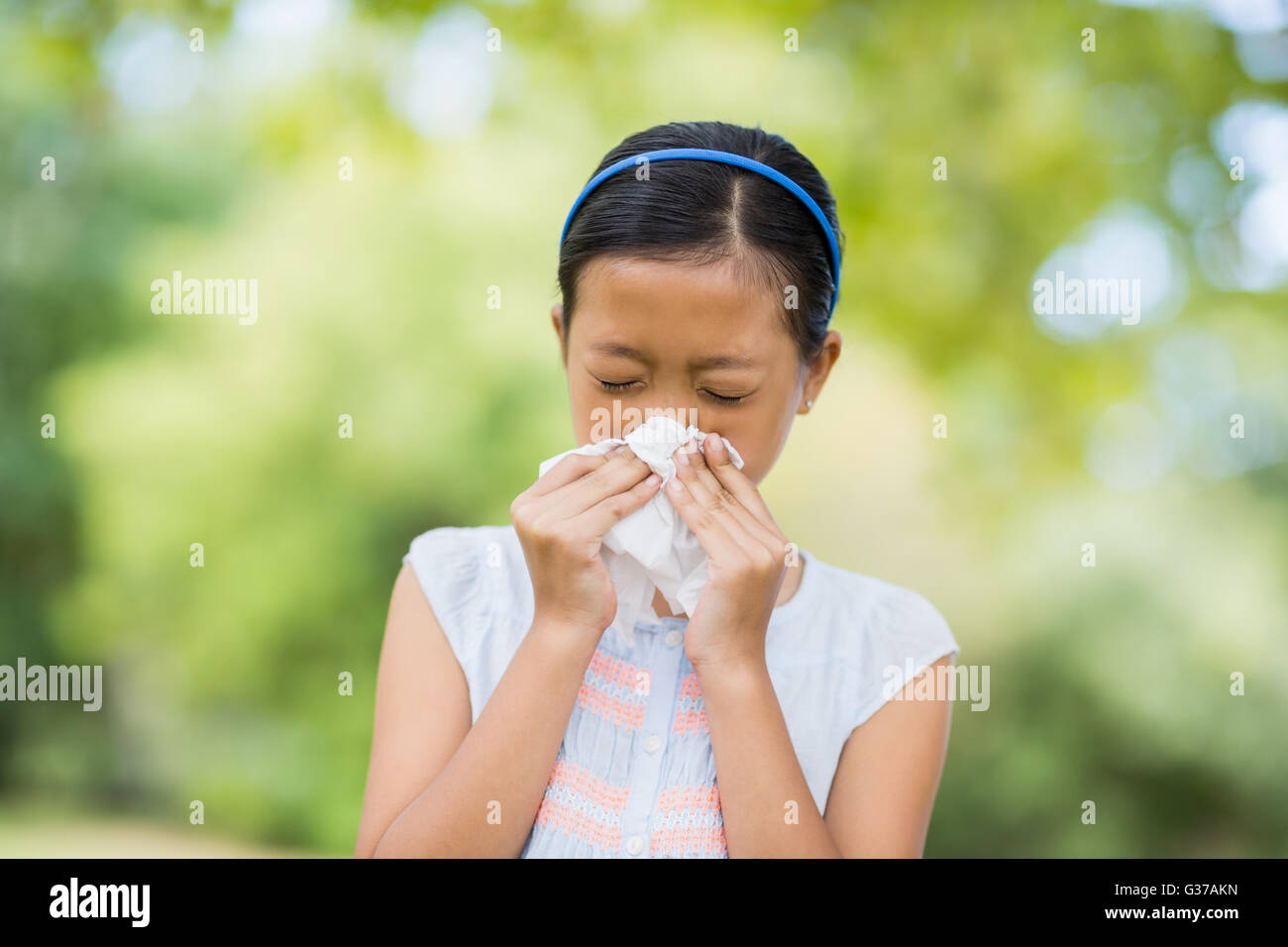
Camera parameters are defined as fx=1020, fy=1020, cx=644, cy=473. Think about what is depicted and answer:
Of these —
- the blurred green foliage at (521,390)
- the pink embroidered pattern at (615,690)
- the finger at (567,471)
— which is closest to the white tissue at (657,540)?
the finger at (567,471)

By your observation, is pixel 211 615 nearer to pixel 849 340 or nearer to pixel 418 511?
pixel 418 511

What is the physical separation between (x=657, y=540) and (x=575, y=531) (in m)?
0.16

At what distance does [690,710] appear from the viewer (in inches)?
70.6

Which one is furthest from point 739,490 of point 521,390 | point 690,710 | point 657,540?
point 521,390

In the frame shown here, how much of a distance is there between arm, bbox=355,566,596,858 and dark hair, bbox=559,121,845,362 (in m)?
0.64

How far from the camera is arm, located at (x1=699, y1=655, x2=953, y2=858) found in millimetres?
1577

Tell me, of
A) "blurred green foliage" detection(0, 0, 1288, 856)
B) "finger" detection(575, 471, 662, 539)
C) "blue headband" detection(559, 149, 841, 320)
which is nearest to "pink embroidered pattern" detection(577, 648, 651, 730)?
"finger" detection(575, 471, 662, 539)

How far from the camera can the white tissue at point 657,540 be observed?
1.70 meters

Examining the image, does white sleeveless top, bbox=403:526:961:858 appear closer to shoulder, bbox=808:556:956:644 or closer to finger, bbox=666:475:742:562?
shoulder, bbox=808:556:956:644

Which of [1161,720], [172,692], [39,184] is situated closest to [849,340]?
[1161,720]

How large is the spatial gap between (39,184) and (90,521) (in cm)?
189

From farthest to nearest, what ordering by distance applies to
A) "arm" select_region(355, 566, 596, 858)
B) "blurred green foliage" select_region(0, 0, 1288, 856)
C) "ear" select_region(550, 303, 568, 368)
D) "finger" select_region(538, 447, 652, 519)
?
"blurred green foliage" select_region(0, 0, 1288, 856) < "ear" select_region(550, 303, 568, 368) < "finger" select_region(538, 447, 652, 519) < "arm" select_region(355, 566, 596, 858)

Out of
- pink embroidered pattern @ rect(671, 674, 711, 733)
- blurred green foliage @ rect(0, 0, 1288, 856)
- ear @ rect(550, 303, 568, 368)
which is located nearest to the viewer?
pink embroidered pattern @ rect(671, 674, 711, 733)

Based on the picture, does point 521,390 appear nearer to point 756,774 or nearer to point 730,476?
point 730,476
